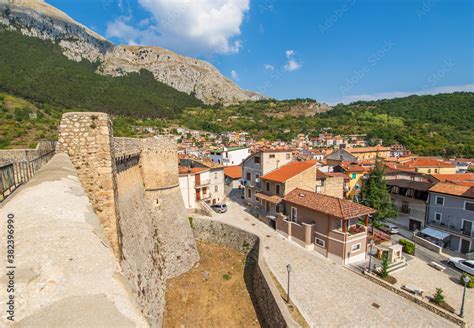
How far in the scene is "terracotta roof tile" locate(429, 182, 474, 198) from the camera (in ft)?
78.3

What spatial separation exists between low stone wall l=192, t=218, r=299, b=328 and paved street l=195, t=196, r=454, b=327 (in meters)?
1.10

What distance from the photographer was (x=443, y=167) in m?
44.3

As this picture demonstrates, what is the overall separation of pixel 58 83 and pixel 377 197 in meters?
102

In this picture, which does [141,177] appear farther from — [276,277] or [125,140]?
[276,277]

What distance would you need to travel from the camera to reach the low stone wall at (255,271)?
1437 centimetres

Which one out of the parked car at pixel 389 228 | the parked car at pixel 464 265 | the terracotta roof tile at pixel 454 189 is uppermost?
the terracotta roof tile at pixel 454 189

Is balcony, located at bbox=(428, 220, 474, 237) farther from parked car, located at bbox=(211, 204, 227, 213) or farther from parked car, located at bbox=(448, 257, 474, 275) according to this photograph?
parked car, located at bbox=(211, 204, 227, 213)

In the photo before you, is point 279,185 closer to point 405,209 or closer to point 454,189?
point 405,209

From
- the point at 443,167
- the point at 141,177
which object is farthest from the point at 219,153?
the point at 443,167

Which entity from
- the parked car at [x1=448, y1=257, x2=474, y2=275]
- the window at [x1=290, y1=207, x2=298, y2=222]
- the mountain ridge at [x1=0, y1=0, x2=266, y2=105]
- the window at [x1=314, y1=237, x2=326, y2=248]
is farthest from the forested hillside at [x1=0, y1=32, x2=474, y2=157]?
the parked car at [x1=448, y1=257, x2=474, y2=275]

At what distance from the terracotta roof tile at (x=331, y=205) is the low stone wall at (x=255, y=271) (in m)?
5.67

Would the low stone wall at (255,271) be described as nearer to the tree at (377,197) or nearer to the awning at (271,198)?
the awning at (271,198)

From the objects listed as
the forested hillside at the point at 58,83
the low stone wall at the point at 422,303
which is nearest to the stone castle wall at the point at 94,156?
the low stone wall at the point at 422,303

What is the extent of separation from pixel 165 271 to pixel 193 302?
307 centimetres
